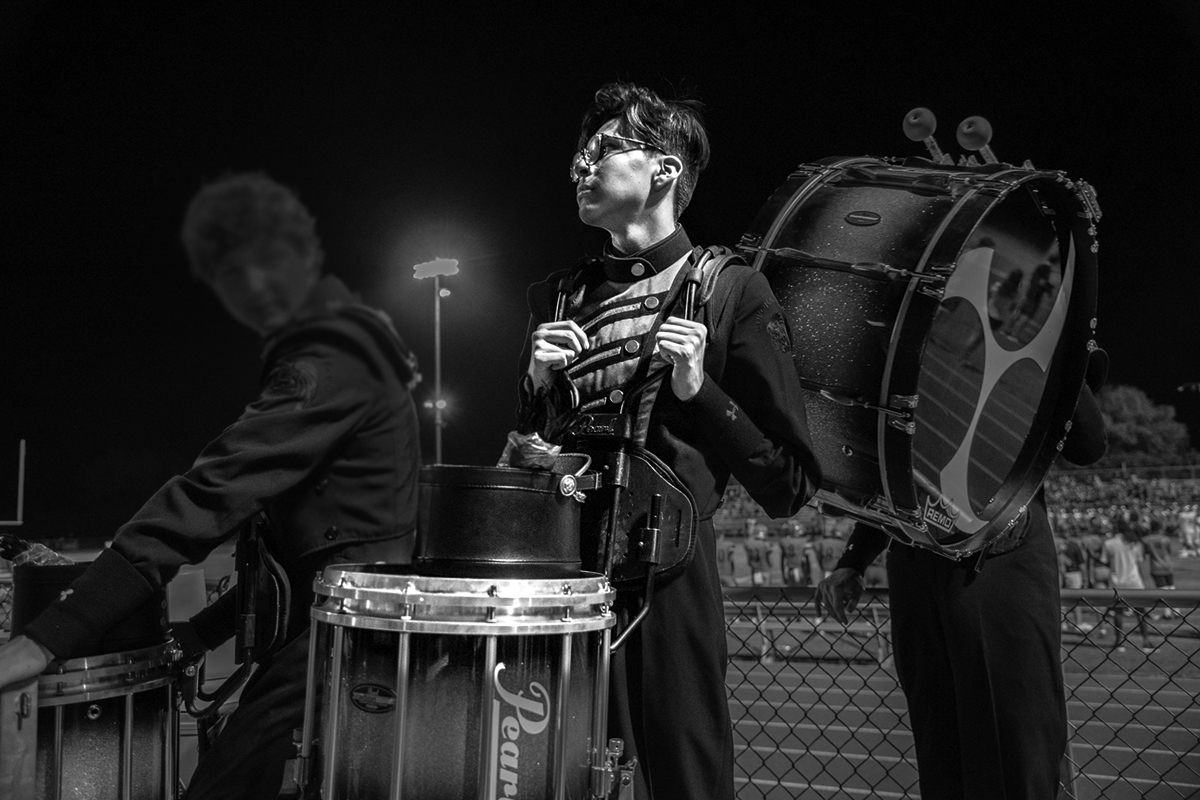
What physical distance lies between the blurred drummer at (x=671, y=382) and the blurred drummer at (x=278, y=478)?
0.36 meters

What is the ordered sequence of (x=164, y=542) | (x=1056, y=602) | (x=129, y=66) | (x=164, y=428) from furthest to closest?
1. (x=129, y=66)
2. (x=164, y=428)
3. (x=1056, y=602)
4. (x=164, y=542)

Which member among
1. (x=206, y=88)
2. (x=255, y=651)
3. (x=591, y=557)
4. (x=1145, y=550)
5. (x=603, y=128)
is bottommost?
(x=1145, y=550)

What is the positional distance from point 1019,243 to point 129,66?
7.49 metres

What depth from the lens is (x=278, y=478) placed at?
5.58 ft

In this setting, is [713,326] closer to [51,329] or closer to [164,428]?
[164,428]

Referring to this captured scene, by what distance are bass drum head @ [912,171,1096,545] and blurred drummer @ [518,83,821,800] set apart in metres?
0.52

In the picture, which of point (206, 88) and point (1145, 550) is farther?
point (1145, 550)

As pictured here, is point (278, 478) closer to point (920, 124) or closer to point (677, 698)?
point (677, 698)

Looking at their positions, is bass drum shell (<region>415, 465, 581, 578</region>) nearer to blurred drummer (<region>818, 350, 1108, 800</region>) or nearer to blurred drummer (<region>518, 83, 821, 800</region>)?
blurred drummer (<region>518, 83, 821, 800</region>)

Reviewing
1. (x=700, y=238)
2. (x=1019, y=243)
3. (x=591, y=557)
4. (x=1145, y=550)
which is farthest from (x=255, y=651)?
(x=1145, y=550)

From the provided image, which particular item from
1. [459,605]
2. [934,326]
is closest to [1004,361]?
[934,326]

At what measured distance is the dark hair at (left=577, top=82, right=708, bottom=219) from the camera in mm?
1940

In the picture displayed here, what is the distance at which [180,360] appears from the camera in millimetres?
5133

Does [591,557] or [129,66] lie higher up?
[129,66]
